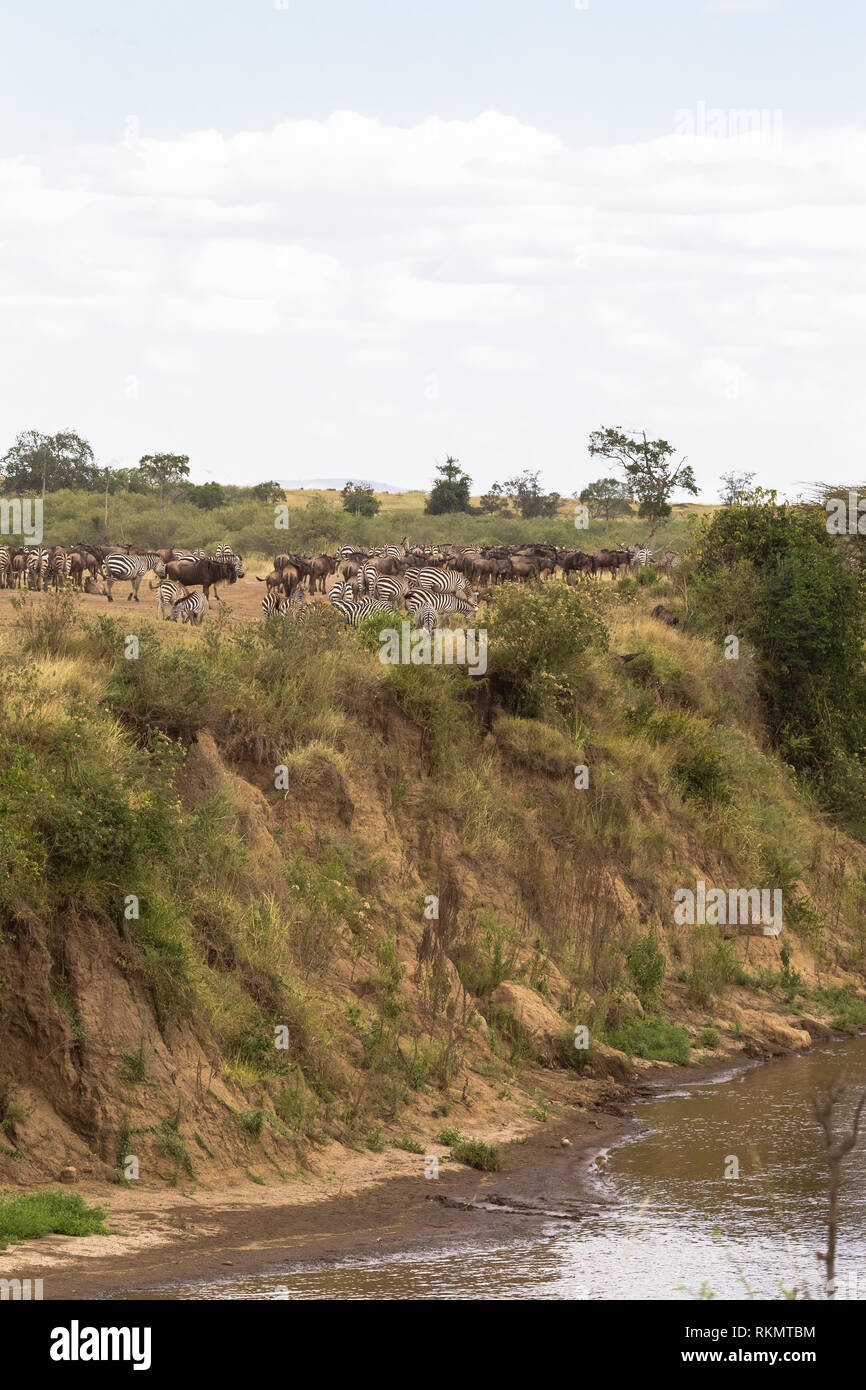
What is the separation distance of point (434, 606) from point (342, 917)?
13308 millimetres

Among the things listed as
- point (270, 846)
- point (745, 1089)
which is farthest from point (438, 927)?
point (745, 1089)

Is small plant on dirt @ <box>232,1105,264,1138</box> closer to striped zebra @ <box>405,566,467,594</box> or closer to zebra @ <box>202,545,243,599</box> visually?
A: striped zebra @ <box>405,566,467,594</box>

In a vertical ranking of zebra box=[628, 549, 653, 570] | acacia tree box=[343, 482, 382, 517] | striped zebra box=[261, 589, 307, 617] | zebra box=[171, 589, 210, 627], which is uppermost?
acacia tree box=[343, 482, 382, 517]

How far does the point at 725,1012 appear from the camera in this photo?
19031 mm

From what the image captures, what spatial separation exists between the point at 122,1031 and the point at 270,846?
4.06 meters

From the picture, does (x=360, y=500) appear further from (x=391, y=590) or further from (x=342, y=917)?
(x=342, y=917)

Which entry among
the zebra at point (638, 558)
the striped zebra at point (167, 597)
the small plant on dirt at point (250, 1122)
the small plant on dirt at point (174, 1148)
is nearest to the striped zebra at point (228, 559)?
the striped zebra at point (167, 597)

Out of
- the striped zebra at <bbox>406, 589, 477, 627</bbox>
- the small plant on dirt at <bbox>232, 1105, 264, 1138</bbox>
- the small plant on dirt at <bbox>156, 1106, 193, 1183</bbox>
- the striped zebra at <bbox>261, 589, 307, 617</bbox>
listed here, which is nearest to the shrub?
the small plant on dirt at <bbox>232, 1105, 264, 1138</bbox>

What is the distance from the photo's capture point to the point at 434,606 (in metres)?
28.8

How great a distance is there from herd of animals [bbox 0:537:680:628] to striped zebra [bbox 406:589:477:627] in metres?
0.02

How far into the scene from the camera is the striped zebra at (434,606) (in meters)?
27.8

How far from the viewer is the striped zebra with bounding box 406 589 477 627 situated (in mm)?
27750

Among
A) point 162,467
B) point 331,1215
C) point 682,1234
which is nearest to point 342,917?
point 331,1215
